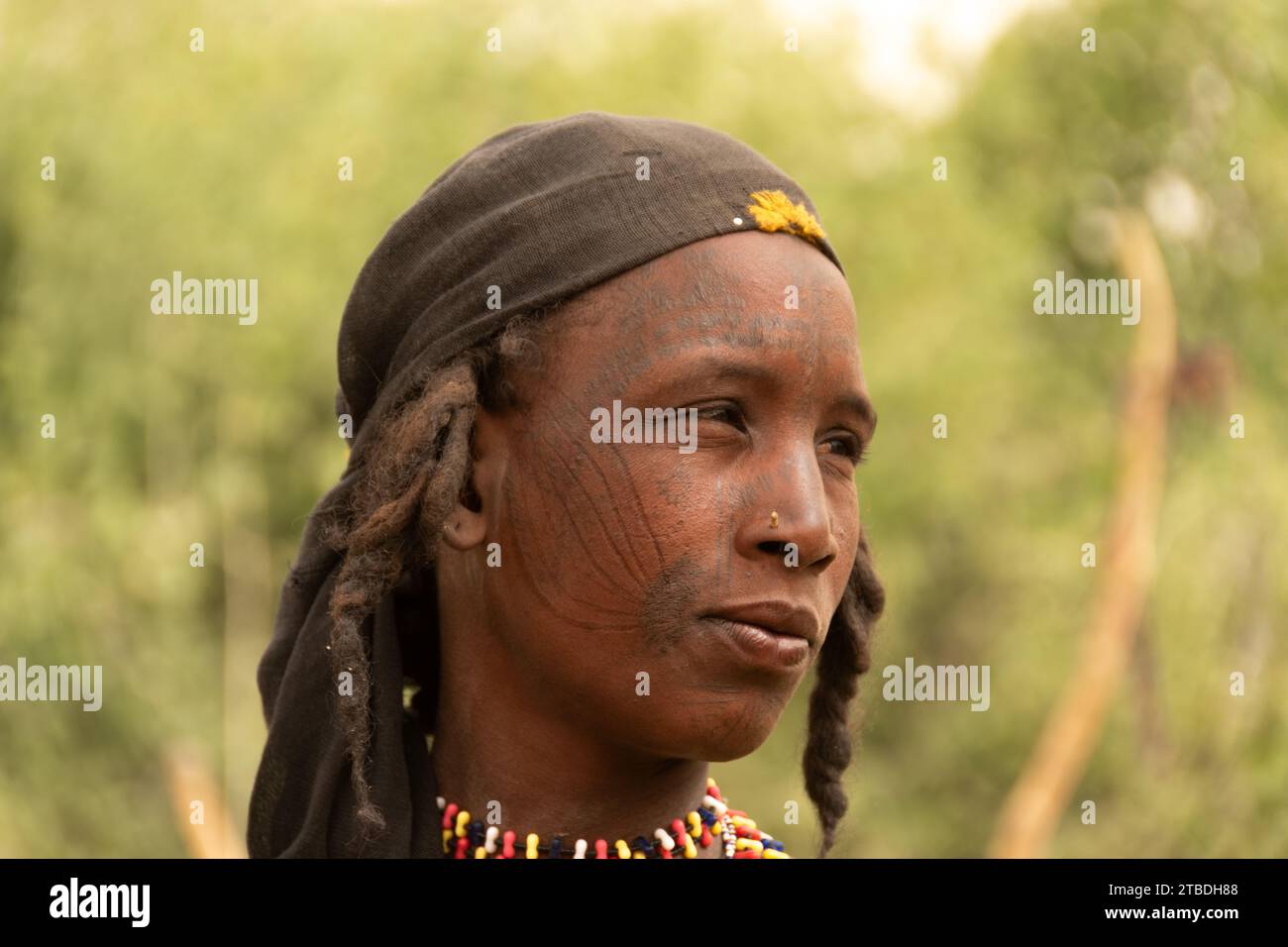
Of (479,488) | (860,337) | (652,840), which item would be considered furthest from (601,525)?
Result: (860,337)

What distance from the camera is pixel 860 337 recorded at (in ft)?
37.3

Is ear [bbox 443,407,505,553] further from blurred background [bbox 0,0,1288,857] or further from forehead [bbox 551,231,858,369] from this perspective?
blurred background [bbox 0,0,1288,857]

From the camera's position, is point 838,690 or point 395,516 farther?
point 838,690

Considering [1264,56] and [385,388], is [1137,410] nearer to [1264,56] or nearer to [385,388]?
[1264,56]

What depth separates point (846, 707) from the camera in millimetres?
3172

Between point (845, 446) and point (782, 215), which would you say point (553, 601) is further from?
point (782, 215)

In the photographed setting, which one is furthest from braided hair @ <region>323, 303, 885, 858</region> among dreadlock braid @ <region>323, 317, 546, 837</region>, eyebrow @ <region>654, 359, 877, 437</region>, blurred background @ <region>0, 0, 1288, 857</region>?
blurred background @ <region>0, 0, 1288, 857</region>

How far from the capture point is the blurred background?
10.0 meters

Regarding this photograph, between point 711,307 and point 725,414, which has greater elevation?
point 711,307

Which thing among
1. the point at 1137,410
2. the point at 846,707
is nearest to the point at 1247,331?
the point at 1137,410

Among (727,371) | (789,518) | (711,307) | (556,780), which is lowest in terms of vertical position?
(556,780)

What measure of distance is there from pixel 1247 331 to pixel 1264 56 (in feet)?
6.21

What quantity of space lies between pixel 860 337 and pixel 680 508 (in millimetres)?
9017

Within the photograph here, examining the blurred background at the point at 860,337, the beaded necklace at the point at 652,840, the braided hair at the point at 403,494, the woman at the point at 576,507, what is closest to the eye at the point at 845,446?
the woman at the point at 576,507
